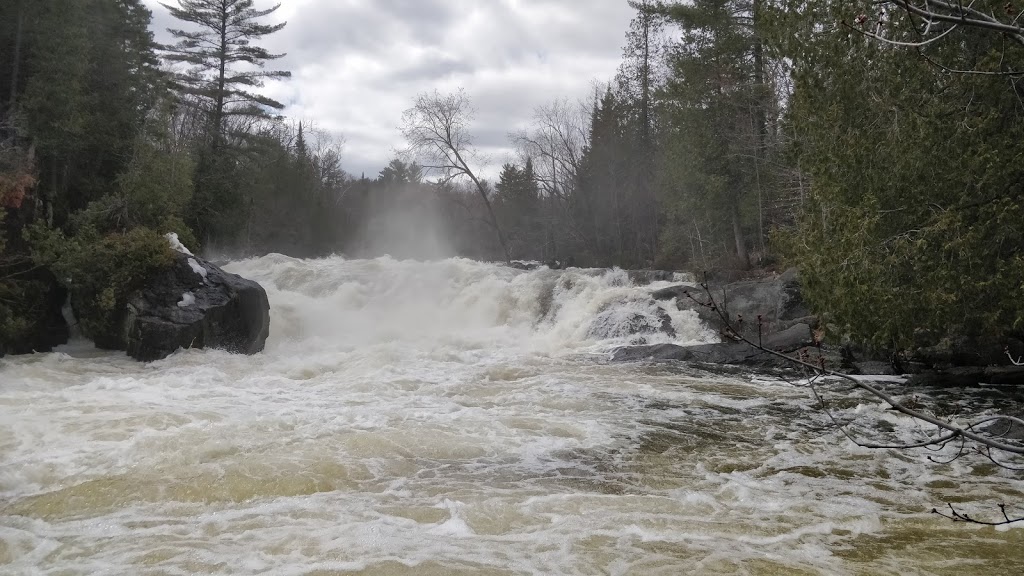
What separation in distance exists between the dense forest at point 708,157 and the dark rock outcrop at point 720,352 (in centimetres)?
260

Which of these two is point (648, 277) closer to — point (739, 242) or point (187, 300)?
point (739, 242)

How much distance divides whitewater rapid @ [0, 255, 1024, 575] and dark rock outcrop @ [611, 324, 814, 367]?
1475 millimetres

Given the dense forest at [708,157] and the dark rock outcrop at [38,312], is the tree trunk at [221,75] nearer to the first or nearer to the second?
the dense forest at [708,157]

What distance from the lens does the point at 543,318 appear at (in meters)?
19.3

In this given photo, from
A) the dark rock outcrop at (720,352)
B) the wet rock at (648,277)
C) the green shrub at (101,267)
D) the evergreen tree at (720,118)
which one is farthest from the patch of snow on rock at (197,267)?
the evergreen tree at (720,118)

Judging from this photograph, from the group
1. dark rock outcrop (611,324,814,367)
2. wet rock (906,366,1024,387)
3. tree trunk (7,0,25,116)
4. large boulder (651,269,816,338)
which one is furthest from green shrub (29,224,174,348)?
wet rock (906,366,1024,387)

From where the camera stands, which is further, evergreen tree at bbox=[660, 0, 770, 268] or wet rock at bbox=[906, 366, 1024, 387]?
evergreen tree at bbox=[660, 0, 770, 268]

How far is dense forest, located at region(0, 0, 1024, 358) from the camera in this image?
857cm

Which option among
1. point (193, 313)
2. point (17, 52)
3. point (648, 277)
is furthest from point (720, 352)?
point (17, 52)

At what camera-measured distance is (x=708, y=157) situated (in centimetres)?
2247

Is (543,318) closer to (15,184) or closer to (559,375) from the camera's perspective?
(559,375)

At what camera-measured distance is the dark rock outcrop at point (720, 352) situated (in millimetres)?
13992

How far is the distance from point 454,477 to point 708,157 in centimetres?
1894

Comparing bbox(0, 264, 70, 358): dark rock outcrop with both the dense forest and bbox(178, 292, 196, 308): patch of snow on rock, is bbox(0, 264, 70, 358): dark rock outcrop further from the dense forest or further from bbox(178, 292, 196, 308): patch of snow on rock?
bbox(178, 292, 196, 308): patch of snow on rock
